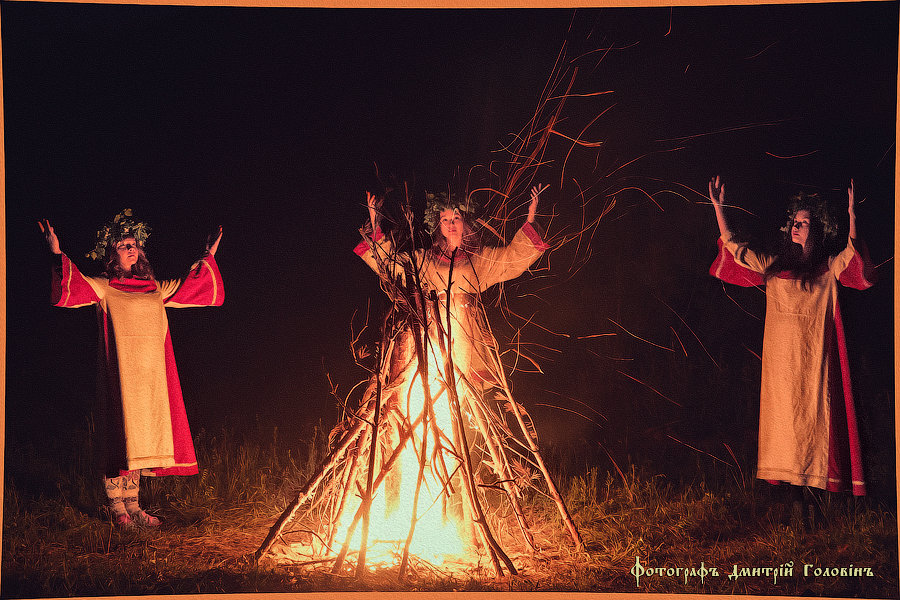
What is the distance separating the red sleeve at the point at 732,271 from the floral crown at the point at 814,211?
25cm

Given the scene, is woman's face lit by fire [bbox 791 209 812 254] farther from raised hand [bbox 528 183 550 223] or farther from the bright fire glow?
the bright fire glow

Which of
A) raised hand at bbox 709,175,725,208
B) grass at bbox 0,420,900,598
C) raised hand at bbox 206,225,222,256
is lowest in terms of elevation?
grass at bbox 0,420,900,598

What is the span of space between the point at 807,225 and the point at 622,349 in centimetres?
102

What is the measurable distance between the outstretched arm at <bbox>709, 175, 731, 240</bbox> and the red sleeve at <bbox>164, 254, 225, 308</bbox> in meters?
2.37

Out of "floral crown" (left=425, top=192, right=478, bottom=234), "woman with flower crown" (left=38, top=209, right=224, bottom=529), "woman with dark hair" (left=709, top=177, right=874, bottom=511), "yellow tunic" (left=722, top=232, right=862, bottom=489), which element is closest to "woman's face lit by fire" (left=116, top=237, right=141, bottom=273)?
"woman with flower crown" (left=38, top=209, right=224, bottom=529)

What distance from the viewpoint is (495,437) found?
4.11 metres

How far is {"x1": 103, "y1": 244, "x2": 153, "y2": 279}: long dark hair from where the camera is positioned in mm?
4480

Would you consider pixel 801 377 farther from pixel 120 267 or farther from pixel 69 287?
pixel 69 287

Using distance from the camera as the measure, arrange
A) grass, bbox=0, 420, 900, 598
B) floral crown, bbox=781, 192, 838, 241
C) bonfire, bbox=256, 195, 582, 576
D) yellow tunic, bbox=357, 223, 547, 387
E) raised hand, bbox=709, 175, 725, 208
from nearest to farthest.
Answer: bonfire, bbox=256, 195, 582, 576, grass, bbox=0, 420, 900, 598, yellow tunic, bbox=357, 223, 547, 387, floral crown, bbox=781, 192, 838, 241, raised hand, bbox=709, 175, 725, 208

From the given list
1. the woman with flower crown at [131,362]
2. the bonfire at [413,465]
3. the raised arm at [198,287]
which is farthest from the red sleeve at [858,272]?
the woman with flower crown at [131,362]

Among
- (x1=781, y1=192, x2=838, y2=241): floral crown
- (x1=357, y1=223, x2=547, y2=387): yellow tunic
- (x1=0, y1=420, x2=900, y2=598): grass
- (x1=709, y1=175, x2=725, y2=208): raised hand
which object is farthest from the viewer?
(x1=709, y1=175, x2=725, y2=208): raised hand

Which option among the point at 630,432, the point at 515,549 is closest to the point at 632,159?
the point at 630,432

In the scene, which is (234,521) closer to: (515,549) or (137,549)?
(137,549)

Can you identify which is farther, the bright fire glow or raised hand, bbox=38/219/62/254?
raised hand, bbox=38/219/62/254
